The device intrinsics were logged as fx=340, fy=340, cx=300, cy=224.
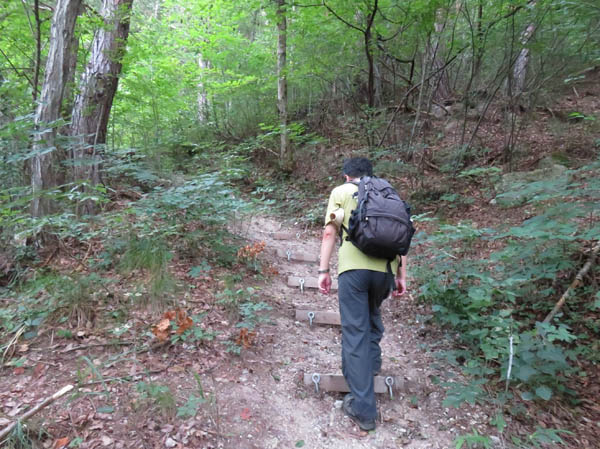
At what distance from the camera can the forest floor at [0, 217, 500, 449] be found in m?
2.41

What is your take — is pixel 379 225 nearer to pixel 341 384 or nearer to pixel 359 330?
pixel 359 330

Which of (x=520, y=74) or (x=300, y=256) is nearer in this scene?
(x=300, y=256)

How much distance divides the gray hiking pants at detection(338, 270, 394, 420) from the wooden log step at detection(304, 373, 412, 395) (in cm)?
31

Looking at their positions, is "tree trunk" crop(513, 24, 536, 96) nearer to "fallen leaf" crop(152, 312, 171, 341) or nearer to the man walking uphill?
the man walking uphill

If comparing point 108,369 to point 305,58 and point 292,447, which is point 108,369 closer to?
point 292,447

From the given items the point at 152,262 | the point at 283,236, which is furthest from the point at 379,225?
the point at 283,236

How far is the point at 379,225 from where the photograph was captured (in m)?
2.51

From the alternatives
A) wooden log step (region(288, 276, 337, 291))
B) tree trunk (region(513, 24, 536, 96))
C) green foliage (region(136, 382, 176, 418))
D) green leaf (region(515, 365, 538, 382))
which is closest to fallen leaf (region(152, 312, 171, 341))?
green foliage (region(136, 382, 176, 418))

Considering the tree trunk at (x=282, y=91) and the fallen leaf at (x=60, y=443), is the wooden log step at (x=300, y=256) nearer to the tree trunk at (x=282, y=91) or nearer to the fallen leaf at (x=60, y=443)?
the tree trunk at (x=282, y=91)

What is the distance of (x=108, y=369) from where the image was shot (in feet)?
9.48

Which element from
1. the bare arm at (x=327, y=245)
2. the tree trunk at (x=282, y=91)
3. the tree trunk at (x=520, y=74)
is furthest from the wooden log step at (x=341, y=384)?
the tree trunk at (x=520, y=74)

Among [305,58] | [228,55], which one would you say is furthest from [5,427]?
[228,55]

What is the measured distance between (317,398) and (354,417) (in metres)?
0.38

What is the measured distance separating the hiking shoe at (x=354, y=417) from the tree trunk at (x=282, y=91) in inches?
286
